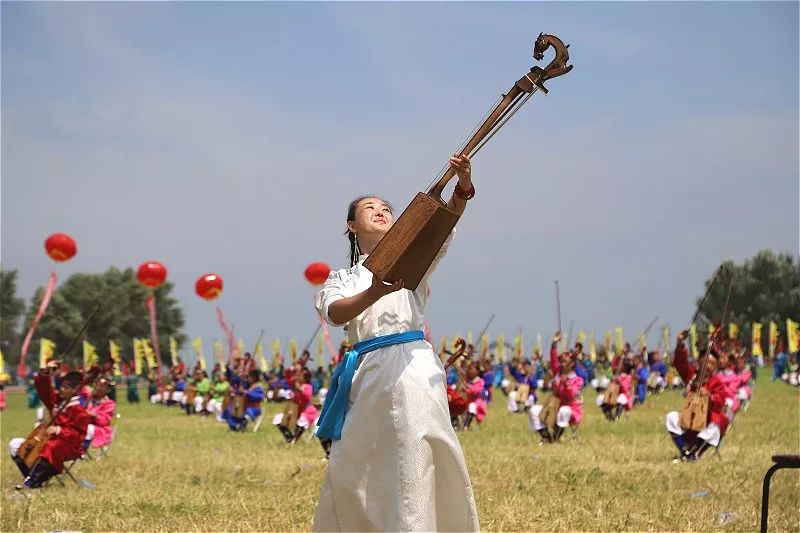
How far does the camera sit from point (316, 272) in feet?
57.3

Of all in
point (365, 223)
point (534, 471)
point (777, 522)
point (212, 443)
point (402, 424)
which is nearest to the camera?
point (402, 424)

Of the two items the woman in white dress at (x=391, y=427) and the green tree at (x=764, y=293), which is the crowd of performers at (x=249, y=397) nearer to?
the woman in white dress at (x=391, y=427)

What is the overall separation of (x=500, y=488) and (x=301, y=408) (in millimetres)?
7856

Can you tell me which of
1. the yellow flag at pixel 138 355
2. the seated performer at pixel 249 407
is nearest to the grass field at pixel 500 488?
the seated performer at pixel 249 407

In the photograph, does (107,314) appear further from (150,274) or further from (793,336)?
(150,274)

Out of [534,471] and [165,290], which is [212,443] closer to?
[534,471]

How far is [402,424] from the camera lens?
13.0 feet

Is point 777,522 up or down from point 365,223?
down

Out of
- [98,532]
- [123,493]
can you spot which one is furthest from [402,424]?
[123,493]

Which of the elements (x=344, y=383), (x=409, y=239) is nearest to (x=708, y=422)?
(x=344, y=383)

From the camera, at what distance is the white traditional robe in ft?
12.9

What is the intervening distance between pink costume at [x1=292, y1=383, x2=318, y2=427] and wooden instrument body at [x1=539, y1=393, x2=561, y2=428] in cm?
356

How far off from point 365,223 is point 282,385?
17.9 meters

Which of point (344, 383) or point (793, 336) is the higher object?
point (344, 383)
